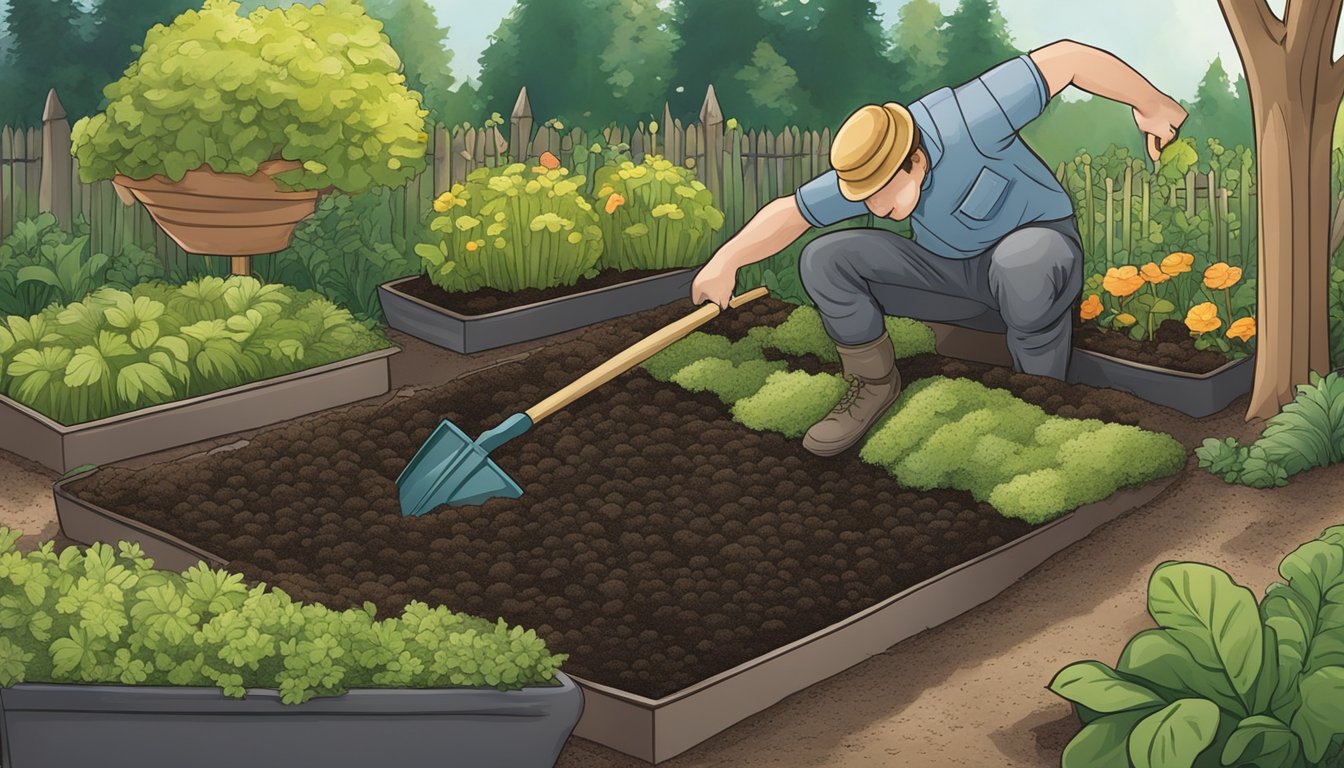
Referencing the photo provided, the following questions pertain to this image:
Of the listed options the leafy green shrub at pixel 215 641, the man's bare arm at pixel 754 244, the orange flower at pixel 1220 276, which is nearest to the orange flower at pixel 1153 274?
the orange flower at pixel 1220 276

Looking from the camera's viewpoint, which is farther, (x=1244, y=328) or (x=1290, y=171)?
(x=1244, y=328)

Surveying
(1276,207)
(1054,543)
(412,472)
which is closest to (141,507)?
(412,472)

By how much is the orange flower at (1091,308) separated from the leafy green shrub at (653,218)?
198cm

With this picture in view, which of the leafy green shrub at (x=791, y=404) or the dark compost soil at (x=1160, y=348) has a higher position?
the dark compost soil at (x=1160, y=348)

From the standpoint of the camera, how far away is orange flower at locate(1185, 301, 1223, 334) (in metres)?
8.38

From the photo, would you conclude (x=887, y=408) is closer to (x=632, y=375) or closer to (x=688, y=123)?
(x=632, y=375)

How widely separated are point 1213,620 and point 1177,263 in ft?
11.3

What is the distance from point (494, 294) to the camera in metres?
9.54

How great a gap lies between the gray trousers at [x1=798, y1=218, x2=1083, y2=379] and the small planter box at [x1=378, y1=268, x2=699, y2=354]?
171 centimetres

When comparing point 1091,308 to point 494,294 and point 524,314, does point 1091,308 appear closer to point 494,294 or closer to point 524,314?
point 524,314

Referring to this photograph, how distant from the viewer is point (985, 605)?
684cm

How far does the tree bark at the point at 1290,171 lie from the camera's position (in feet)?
25.4

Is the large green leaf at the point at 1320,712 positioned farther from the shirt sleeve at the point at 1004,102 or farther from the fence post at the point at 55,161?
the fence post at the point at 55,161

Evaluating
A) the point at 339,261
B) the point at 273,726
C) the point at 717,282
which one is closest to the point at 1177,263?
the point at 717,282
